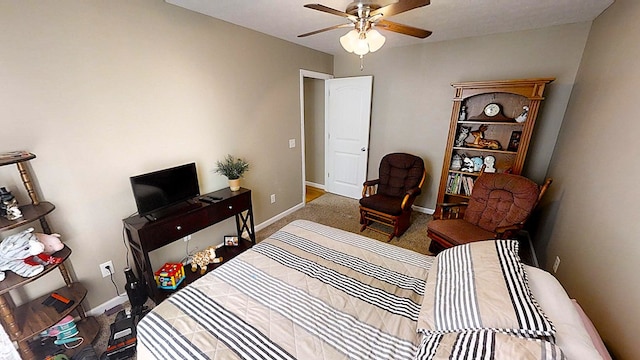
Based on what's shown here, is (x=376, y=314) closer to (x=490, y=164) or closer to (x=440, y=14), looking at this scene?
(x=440, y=14)

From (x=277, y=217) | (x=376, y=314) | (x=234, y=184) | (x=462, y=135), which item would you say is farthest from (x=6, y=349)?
(x=462, y=135)

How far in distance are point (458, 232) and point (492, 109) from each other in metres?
1.61

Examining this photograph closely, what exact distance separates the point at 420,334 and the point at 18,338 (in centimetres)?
225

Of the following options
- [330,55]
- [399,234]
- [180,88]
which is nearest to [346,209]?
[399,234]

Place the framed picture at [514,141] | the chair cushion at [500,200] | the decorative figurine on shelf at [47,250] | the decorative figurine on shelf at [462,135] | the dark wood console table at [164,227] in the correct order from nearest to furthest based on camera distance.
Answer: the decorative figurine on shelf at [47,250], the dark wood console table at [164,227], the chair cushion at [500,200], the framed picture at [514,141], the decorative figurine on shelf at [462,135]

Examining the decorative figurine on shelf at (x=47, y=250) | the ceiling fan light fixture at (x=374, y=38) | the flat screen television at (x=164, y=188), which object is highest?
the ceiling fan light fixture at (x=374, y=38)

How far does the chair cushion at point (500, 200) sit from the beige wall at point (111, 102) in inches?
104

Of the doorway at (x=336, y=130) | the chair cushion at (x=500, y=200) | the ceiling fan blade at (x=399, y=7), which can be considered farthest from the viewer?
the doorway at (x=336, y=130)

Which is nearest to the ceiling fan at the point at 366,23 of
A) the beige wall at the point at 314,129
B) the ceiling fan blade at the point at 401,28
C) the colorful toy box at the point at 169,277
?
the ceiling fan blade at the point at 401,28

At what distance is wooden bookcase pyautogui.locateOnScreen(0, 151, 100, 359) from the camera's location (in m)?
1.36

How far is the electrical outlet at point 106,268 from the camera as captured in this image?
1947 mm

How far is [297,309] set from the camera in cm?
121

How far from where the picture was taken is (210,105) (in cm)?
245

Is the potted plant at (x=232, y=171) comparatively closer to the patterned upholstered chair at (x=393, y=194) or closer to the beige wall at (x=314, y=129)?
the patterned upholstered chair at (x=393, y=194)
